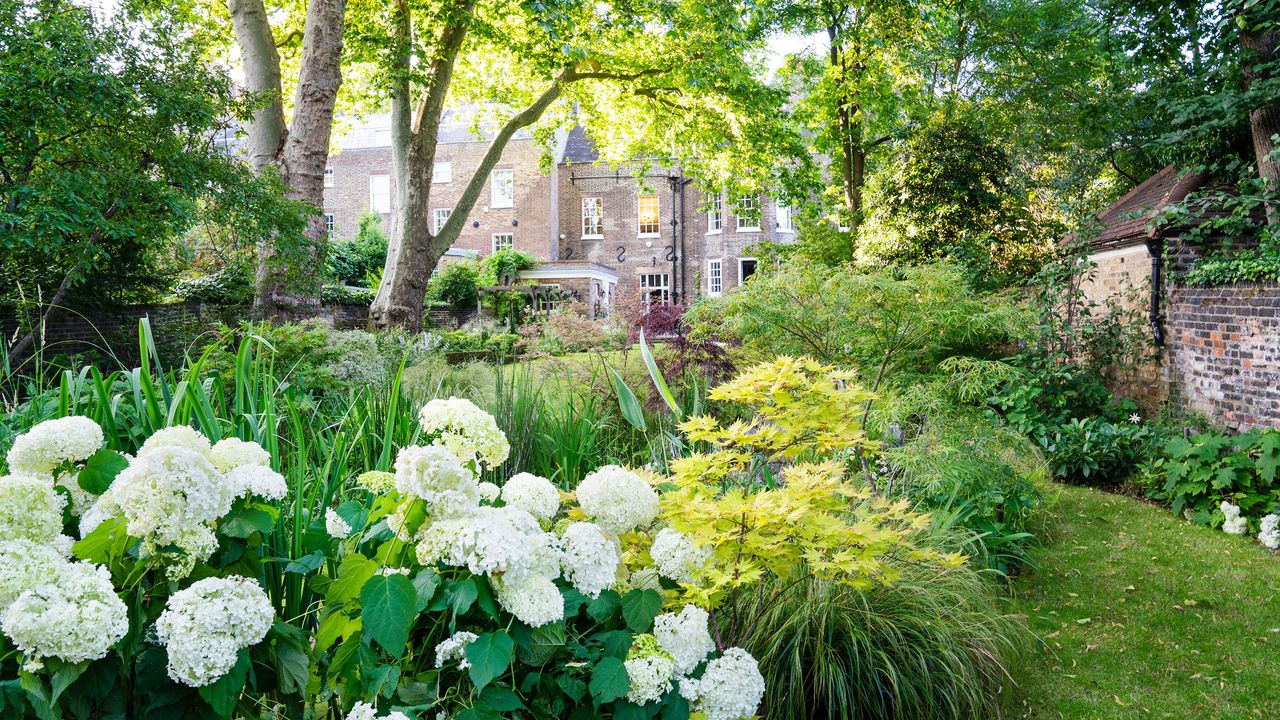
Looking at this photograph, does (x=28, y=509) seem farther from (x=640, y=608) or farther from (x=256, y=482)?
(x=640, y=608)

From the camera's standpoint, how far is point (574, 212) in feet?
106

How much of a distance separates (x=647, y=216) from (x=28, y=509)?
1203 inches

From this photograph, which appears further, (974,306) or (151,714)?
(974,306)

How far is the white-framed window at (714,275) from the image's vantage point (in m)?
30.0

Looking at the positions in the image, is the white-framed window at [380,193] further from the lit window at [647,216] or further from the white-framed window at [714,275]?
the white-framed window at [714,275]

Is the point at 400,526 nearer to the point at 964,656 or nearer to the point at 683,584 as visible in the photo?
the point at 683,584

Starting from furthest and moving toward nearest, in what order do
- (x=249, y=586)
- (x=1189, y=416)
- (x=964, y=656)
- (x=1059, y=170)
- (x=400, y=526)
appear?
1. (x=1059, y=170)
2. (x=1189, y=416)
3. (x=964, y=656)
4. (x=400, y=526)
5. (x=249, y=586)

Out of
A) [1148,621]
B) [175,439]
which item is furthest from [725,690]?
[1148,621]

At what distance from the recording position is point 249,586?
1421 mm

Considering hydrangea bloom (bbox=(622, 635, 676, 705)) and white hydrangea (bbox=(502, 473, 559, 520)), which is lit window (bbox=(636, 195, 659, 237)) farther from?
hydrangea bloom (bbox=(622, 635, 676, 705))

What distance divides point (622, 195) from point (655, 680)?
30675 millimetres

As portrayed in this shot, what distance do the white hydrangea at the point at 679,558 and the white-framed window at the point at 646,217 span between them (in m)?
29.8

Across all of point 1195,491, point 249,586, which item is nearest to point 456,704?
point 249,586

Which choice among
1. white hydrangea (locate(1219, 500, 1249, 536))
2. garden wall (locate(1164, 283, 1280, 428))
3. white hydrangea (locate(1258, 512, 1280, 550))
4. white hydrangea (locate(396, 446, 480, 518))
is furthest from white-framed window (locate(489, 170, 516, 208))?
white hydrangea (locate(396, 446, 480, 518))
